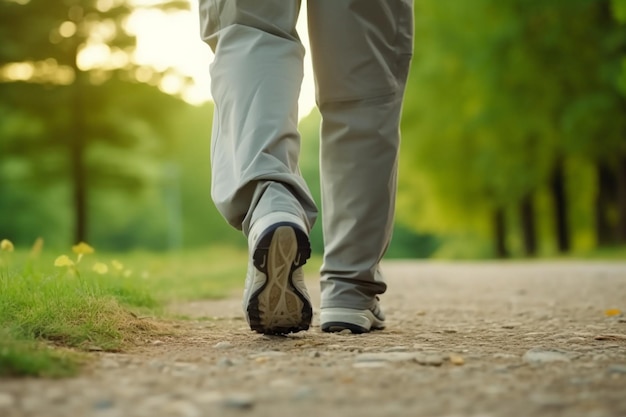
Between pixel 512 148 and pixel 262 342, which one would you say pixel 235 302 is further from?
pixel 512 148

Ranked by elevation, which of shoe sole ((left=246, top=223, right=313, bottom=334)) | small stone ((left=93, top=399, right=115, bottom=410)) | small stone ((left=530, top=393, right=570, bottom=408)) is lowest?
small stone ((left=530, top=393, right=570, bottom=408))

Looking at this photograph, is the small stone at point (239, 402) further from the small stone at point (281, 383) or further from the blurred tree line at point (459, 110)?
the blurred tree line at point (459, 110)

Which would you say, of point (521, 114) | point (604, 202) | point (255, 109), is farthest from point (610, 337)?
point (604, 202)

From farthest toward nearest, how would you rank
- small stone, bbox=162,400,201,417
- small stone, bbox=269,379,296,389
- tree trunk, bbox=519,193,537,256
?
1. tree trunk, bbox=519,193,537,256
2. small stone, bbox=269,379,296,389
3. small stone, bbox=162,400,201,417

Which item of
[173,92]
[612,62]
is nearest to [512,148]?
[612,62]

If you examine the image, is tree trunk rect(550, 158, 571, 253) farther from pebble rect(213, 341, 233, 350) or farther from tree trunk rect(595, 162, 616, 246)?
pebble rect(213, 341, 233, 350)

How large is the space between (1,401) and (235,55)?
1.31 m

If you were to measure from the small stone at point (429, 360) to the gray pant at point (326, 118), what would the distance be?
511 millimetres

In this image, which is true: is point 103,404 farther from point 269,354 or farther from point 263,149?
point 263,149

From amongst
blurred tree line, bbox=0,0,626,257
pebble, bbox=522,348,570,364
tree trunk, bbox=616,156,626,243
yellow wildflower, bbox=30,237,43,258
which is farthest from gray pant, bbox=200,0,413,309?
tree trunk, bbox=616,156,626,243

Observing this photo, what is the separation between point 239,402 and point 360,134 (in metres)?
1.43

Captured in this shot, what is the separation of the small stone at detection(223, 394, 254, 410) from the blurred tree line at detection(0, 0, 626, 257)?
11.2m

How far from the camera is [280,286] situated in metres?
2.34

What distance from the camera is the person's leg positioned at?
2311mm
